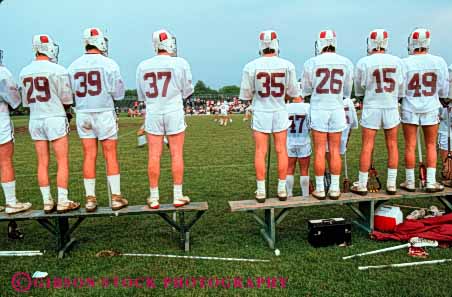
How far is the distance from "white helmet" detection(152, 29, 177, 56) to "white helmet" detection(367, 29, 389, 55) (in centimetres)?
299

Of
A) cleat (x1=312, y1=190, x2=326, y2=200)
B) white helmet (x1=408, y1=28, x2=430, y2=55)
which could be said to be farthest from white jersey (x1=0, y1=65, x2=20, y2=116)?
white helmet (x1=408, y1=28, x2=430, y2=55)

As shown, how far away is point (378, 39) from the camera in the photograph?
6.24m

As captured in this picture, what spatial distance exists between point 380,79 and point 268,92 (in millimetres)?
1710

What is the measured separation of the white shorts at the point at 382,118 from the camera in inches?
246

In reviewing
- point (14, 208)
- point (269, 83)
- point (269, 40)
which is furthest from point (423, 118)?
point (14, 208)

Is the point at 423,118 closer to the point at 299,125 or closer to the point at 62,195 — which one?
the point at 299,125

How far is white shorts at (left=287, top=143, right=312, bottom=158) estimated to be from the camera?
24.0 feet

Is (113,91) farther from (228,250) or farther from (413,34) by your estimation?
(413,34)

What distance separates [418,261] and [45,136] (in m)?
5.36

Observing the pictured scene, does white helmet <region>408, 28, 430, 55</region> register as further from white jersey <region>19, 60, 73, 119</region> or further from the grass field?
white jersey <region>19, 60, 73, 119</region>

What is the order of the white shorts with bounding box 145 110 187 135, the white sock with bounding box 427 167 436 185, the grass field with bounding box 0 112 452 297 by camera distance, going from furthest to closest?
the white sock with bounding box 427 167 436 185 → the white shorts with bounding box 145 110 187 135 → the grass field with bounding box 0 112 452 297

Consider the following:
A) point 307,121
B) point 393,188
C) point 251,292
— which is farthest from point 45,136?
point 393,188

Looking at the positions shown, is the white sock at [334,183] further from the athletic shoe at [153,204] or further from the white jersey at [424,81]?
the athletic shoe at [153,204]

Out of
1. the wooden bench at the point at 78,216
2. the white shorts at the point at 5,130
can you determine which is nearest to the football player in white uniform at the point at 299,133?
the wooden bench at the point at 78,216
